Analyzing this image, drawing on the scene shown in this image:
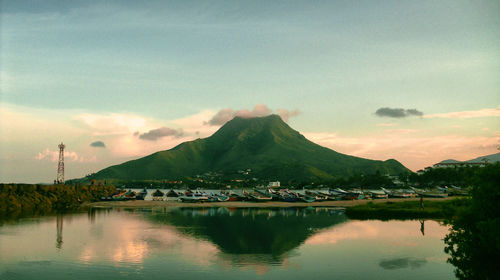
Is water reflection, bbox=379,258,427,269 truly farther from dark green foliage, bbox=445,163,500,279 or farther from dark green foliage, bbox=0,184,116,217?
dark green foliage, bbox=0,184,116,217

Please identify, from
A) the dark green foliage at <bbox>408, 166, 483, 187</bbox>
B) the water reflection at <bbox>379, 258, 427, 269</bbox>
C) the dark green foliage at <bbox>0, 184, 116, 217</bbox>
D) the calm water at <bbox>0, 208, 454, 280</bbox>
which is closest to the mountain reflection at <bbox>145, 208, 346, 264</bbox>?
the calm water at <bbox>0, 208, 454, 280</bbox>

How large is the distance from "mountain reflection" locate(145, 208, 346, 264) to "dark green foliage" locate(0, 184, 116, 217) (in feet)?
127

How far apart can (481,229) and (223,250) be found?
75.6 ft

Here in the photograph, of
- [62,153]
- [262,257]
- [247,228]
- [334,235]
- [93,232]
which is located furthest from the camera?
[62,153]

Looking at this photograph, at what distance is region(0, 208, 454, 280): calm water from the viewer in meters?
31.1

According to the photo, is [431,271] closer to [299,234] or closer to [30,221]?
[299,234]

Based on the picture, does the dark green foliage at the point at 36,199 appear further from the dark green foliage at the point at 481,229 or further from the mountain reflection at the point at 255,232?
the dark green foliage at the point at 481,229

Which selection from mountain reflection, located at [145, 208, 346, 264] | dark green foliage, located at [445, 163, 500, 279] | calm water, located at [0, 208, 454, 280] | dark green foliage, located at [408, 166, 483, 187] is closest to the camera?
dark green foliage, located at [445, 163, 500, 279]

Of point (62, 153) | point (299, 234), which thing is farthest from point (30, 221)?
point (62, 153)

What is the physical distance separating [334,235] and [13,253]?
3577 centimetres

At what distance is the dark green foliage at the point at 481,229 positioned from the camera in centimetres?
2866

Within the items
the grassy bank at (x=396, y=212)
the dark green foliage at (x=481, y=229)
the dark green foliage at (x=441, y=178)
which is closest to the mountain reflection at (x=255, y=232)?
the grassy bank at (x=396, y=212)

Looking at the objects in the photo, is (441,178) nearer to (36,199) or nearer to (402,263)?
(402,263)

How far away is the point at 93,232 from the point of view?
173 ft
